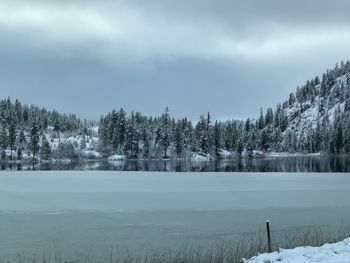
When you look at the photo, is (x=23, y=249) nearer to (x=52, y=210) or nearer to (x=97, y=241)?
(x=97, y=241)

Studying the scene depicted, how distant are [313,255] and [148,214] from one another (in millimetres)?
15621

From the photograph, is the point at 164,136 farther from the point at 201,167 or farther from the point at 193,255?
the point at 193,255

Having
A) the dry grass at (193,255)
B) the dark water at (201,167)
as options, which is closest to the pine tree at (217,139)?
the dark water at (201,167)

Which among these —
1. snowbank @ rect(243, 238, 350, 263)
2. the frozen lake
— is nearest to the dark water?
the frozen lake

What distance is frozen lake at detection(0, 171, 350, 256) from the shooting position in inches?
778

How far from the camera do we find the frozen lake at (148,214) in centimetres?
1975

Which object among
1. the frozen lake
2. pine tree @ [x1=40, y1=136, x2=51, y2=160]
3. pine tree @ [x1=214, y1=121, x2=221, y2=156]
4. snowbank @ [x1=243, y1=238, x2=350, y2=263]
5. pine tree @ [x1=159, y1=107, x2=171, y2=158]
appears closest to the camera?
snowbank @ [x1=243, y1=238, x2=350, y2=263]

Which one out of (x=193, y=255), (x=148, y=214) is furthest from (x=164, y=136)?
(x=193, y=255)

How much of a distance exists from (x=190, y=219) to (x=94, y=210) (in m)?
6.11

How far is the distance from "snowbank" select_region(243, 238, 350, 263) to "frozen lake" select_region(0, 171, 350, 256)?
20.8 ft

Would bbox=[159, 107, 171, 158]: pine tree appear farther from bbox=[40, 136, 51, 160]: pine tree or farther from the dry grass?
the dry grass

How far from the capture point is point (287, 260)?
12.1 meters

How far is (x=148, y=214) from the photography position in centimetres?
2725

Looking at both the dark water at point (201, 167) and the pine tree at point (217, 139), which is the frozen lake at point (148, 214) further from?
the pine tree at point (217, 139)
